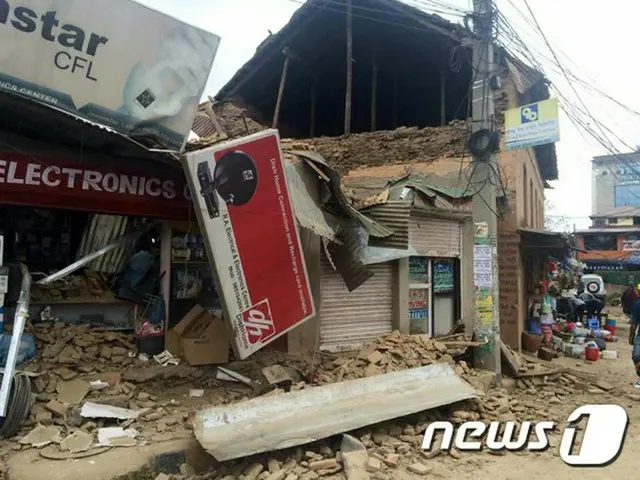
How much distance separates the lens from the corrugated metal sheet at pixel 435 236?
32.6ft

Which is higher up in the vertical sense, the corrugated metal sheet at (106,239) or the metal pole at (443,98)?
the metal pole at (443,98)

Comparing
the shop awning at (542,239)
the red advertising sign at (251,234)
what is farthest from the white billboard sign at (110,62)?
the shop awning at (542,239)

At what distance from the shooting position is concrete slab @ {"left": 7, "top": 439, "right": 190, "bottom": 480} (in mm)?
4633

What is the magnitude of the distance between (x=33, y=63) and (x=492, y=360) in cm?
768

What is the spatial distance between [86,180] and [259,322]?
287 centimetres

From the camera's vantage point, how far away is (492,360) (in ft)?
27.5

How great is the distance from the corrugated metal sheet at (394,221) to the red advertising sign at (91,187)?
3.27m

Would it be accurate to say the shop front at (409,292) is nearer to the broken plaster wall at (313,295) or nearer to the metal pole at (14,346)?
the broken plaster wall at (313,295)

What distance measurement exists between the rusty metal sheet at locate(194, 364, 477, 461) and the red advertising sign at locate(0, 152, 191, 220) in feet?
9.90

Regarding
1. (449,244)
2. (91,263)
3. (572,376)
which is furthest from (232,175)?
(572,376)

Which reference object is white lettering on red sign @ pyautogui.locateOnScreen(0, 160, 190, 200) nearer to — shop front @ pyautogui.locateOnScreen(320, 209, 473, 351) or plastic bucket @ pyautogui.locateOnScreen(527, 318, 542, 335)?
shop front @ pyautogui.locateOnScreen(320, 209, 473, 351)

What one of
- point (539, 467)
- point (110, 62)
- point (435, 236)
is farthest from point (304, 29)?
point (539, 467)

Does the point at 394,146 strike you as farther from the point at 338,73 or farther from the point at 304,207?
the point at 304,207

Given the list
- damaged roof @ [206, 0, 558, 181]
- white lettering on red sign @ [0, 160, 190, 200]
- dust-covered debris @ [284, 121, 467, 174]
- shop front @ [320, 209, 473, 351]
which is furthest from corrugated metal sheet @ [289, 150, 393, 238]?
damaged roof @ [206, 0, 558, 181]
